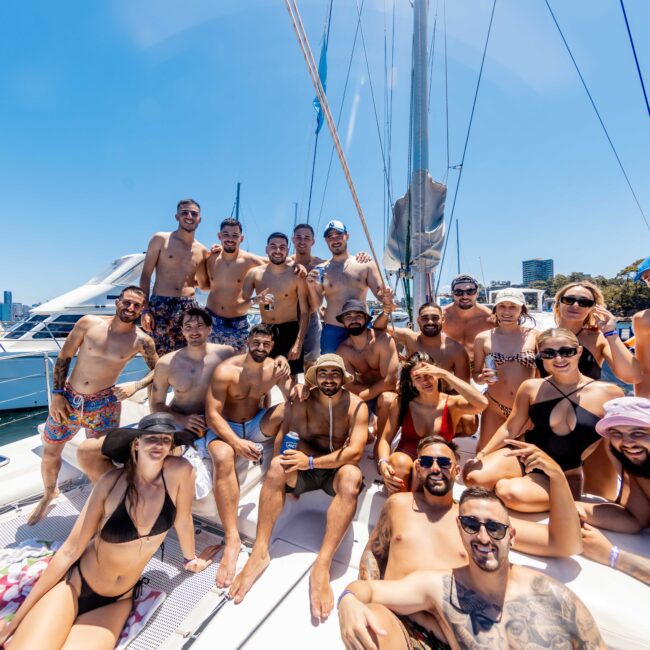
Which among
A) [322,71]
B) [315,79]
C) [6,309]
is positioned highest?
[322,71]

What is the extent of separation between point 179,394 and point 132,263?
11.3 meters

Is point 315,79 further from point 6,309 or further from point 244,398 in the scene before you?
point 6,309

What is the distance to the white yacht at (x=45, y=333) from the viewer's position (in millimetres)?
9852

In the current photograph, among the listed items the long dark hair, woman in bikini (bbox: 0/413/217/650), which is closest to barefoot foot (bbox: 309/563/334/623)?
woman in bikini (bbox: 0/413/217/650)

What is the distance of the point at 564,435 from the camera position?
231cm

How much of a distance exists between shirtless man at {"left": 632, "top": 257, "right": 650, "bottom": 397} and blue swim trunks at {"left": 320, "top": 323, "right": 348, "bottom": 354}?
2569mm

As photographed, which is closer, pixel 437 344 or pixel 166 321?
pixel 437 344

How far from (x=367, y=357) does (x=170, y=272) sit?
8.56 ft

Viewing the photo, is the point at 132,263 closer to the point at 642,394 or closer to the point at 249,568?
the point at 249,568

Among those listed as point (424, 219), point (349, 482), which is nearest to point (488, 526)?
point (349, 482)

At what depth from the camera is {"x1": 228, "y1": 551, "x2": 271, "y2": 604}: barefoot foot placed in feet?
6.25

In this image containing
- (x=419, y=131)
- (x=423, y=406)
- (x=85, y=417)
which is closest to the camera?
(x=423, y=406)

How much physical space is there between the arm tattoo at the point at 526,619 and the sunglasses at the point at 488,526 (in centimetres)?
28

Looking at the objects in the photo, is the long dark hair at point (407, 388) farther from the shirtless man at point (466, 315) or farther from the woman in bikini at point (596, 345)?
the shirtless man at point (466, 315)
